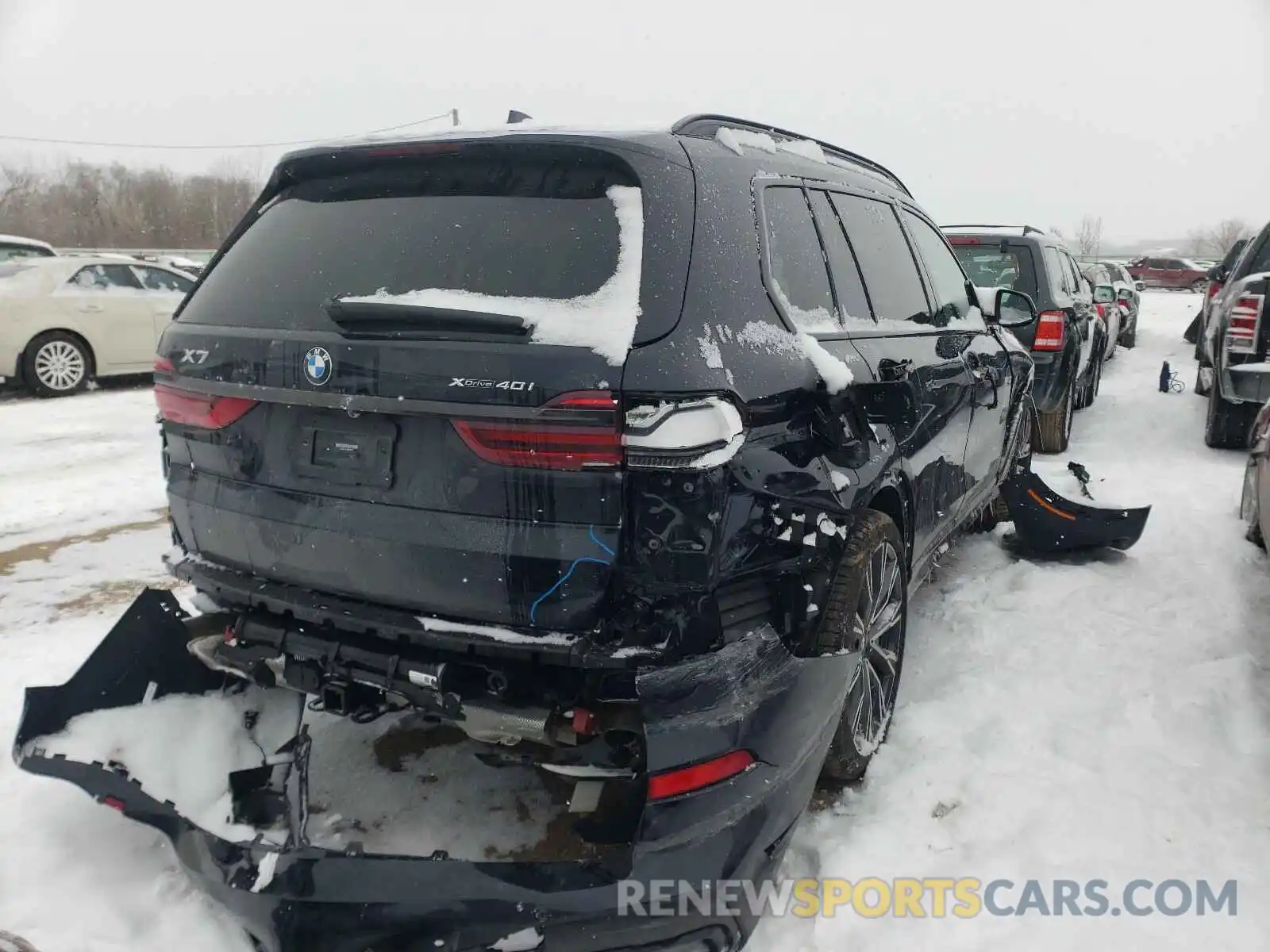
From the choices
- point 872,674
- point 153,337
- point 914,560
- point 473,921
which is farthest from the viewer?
point 153,337

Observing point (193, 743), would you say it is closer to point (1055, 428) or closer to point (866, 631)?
point (866, 631)

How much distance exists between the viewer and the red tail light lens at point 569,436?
1.88 meters

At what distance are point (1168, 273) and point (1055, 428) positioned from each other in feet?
122

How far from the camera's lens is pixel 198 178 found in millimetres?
57688

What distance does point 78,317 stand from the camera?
403 inches

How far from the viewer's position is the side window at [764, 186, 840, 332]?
2.42m

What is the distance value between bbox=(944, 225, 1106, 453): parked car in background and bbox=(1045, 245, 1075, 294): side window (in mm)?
12

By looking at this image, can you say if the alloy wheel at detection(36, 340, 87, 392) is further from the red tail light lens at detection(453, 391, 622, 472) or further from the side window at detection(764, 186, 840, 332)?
the red tail light lens at detection(453, 391, 622, 472)

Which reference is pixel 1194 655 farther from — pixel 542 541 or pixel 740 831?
pixel 542 541

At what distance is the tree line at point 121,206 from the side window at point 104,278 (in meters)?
43.9

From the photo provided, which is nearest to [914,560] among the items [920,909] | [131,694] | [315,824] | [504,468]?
[920,909]

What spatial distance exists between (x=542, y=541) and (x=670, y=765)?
56 cm

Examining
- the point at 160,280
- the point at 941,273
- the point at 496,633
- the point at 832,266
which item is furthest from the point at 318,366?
the point at 160,280

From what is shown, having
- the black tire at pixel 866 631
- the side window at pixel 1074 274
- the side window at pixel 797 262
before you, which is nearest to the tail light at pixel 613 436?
the side window at pixel 797 262
